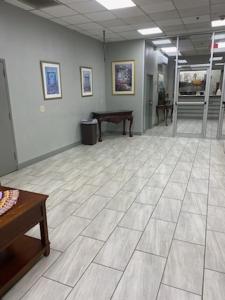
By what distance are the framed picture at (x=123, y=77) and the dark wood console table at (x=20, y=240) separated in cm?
590

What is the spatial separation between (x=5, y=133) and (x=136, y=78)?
14.7 feet

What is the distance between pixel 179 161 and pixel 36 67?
3.58 m

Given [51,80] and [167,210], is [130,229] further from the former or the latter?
[51,80]

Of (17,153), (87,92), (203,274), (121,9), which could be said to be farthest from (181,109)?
(203,274)

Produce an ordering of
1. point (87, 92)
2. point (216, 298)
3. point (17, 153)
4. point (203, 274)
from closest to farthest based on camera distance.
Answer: point (216, 298)
point (203, 274)
point (17, 153)
point (87, 92)

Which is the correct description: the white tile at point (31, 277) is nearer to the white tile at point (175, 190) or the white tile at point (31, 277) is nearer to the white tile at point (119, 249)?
the white tile at point (119, 249)

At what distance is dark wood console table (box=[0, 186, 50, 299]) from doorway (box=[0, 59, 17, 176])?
7.34 feet

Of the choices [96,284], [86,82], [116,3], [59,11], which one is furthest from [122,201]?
[86,82]

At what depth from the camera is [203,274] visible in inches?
74.4

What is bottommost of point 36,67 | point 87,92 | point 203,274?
point 203,274

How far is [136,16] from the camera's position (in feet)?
15.6

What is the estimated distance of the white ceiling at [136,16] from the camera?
4.10 meters

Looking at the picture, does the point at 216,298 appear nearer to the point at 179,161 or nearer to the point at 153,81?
the point at 179,161

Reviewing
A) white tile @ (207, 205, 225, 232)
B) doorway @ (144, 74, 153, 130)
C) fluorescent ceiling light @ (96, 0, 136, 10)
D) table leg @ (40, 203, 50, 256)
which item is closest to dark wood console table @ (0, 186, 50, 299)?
table leg @ (40, 203, 50, 256)
